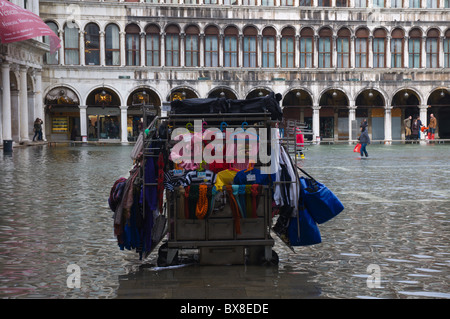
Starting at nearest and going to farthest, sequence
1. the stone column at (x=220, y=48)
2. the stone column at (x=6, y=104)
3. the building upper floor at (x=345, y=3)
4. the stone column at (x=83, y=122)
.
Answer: the stone column at (x=6, y=104) < the stone column at (x=83, y=122) < the stone column at (x=220, y=48) < the building upper floor at (x=345, y=3)

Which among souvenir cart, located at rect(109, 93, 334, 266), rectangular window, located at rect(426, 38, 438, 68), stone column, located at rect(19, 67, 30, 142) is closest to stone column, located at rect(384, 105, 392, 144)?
rectangular window, located at rect(426, 38, 438, 68)

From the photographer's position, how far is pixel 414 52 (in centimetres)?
4922

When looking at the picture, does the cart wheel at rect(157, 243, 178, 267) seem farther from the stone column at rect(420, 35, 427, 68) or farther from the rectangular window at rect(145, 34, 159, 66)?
the stone column at rect(420, 35, 427, 68)

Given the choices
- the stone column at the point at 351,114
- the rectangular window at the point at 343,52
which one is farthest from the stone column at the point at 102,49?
the stone column at the point at 351,114

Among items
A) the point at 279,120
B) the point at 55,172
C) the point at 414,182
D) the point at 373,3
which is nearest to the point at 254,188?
the point at 279,120

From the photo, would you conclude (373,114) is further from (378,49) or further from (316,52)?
(316,52)

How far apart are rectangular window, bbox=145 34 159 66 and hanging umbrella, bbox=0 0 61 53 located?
56.0 feet

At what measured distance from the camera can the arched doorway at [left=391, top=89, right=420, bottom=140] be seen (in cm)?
5094

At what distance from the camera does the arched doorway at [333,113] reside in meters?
50.8

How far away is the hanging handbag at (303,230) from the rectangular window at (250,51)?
41940 mm

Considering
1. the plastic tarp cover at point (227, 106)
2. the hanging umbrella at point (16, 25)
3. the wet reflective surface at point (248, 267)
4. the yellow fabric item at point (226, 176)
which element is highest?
the hanging umbrella at point (16, 25)

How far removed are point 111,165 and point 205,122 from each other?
1549cm

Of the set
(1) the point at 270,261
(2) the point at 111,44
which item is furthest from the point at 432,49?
(1) the point at 270,261

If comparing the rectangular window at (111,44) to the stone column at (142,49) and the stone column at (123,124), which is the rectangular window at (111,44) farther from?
the stone column at (123,124)
